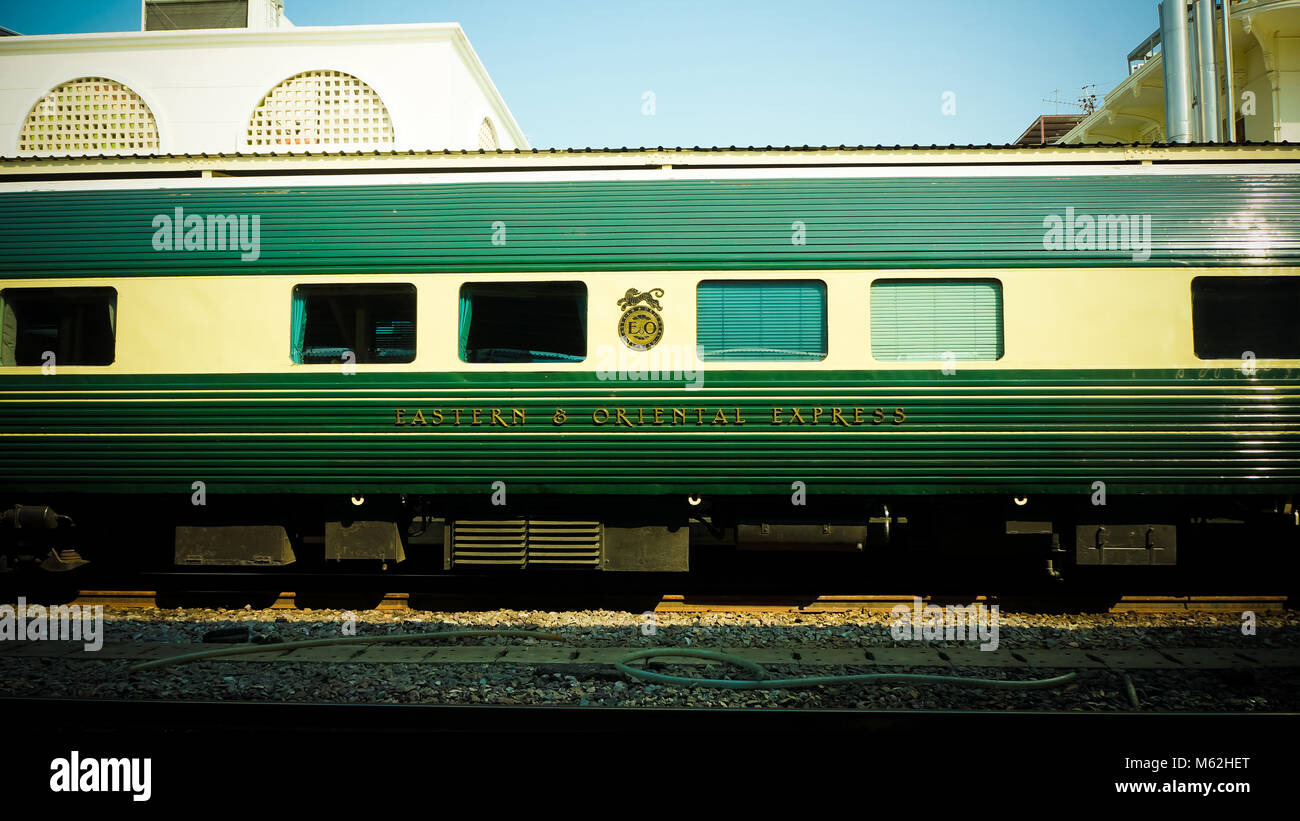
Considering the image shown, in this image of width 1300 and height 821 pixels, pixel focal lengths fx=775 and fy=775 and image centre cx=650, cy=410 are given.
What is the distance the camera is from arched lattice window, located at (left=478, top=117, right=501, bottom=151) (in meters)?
12.4

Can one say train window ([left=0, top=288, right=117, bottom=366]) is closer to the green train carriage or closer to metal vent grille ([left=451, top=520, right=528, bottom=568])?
the green train carriage

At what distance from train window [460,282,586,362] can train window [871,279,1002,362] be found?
2.18m

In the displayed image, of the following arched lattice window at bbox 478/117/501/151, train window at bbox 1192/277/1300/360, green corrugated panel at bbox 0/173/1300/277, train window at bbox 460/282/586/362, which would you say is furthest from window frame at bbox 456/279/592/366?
arched lattice window at bbox 478/117/501/151

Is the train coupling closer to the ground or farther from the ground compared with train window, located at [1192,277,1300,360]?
closer to the ground

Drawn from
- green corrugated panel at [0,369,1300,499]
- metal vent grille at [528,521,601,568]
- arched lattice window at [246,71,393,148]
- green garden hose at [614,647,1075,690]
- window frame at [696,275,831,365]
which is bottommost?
green garden hose at [614,647,1075,690]

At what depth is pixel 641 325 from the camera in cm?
560

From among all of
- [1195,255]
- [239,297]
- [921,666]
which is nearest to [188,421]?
[239,297]

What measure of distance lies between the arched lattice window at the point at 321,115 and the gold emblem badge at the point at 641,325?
7691 mm

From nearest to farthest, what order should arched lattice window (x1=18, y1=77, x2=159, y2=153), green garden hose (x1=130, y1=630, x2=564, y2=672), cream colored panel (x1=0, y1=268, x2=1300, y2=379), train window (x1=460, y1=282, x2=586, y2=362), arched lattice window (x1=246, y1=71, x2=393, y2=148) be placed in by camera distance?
1. green garden hose (x1=130, y1=630, x2=564, y2=672)
2. cream colored panel (x1=0, y1=268, x2=1300, y2=379)
3. train window (x1=460, y1=282, x2=586, y2=362)
4. arched lattice window (x1=246, y1=71, x2=393, y2=148)
5. arched lattice window (x1=18, y1=77, x2=159, y2=153)

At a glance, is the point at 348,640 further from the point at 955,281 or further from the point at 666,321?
the point at 955,281

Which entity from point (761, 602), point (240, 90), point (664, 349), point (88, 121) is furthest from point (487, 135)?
point (761, 602)

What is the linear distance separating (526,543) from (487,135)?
916 centimetres

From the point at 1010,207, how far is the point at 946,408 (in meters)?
1.54
